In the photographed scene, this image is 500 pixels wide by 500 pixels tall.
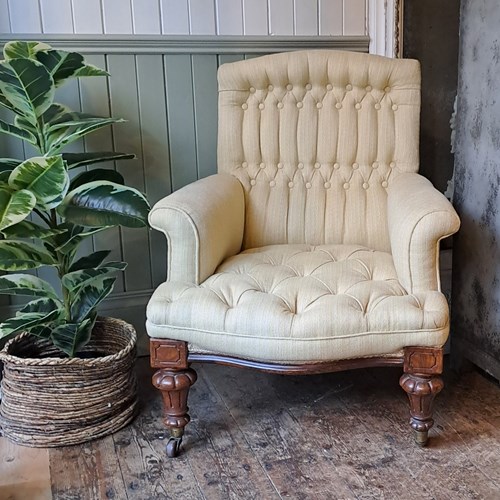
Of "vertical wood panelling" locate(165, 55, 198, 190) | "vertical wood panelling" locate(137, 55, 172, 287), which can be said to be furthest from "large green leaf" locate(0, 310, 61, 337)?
"vertical wood panelling" locate(165, 55, 198, 190)

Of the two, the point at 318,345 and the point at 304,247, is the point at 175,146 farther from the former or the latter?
the point at 318,345

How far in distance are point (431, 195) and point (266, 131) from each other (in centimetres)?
63

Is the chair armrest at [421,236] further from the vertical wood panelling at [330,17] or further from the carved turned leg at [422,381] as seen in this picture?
the vertical wood panelling at [330,17]

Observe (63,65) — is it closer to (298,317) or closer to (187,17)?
(187,17)

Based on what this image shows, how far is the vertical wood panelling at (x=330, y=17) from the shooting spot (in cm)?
212

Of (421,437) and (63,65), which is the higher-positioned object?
(63,65)

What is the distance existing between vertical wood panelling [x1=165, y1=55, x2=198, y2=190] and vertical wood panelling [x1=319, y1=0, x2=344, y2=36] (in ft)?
1.66

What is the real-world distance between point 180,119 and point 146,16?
1.15ft

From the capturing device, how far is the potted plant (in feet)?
4.73

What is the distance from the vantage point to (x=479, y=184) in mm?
1949

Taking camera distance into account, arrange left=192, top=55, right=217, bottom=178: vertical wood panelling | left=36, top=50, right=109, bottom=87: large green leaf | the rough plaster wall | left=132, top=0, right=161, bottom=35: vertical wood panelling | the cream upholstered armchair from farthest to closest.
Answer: left=192, top=55, right=217, bottom=178: vertical wood panelling → left=132, top=0, right=161, bottom=35: vertical wood panelling → the rough plaster wall → left=36, top=50, right=109, bottom=87: large green leaf → the cream upholstered armchair

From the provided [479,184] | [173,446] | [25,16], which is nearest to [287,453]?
[173,446]

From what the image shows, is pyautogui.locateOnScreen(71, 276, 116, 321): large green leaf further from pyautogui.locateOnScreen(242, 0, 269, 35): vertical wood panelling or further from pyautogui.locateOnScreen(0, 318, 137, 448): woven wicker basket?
pyautogui.locateOnScreen(242, 0, 269, 35): vertical wood panelling

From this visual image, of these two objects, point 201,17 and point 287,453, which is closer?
point 287,453
